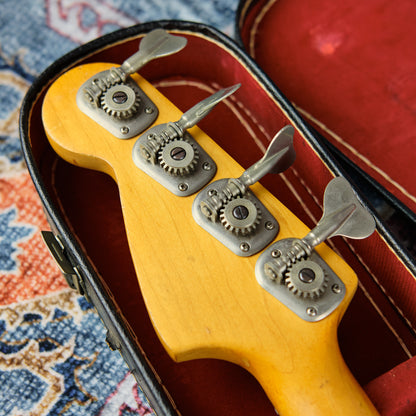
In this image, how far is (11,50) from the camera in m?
1.02

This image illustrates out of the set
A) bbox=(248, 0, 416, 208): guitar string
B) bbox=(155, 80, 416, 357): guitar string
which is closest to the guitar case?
bbox=(155, 80, 416, 357): guitar string

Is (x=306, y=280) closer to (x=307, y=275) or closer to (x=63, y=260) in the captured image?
(x=307, y=275)

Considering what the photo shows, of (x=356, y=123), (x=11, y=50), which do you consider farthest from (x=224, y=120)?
(x=11, y=50)

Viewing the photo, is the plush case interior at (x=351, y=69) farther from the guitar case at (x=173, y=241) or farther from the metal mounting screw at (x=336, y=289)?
the metal mounting screw at (x=336, y=289)

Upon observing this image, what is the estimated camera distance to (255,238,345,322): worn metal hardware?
57 cm

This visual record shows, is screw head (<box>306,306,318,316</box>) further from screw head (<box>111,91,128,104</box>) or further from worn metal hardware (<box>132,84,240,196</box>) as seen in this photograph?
screw head (<box>111,91,128,104</box>)

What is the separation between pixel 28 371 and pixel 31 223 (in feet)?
0.78

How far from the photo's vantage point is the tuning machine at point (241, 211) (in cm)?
60

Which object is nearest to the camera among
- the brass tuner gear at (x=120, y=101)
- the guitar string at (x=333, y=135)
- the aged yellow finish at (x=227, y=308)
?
the aged yellow finish at (x=227, y=308)

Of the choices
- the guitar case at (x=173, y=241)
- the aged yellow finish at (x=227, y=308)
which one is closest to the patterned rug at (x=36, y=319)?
the guitar case at (x=173, y=241)

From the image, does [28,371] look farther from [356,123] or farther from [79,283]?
[356,123]

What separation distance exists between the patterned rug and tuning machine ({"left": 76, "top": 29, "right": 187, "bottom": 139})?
0.26m

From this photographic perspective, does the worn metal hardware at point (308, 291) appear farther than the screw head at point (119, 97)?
No

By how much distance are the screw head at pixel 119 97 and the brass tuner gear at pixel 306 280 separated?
310 millimetres
